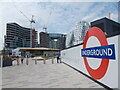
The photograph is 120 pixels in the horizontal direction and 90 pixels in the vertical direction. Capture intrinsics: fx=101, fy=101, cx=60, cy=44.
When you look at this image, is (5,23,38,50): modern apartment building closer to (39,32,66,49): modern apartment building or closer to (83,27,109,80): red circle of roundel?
(39,32,66,49): modern apartment building

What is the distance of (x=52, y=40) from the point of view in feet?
439

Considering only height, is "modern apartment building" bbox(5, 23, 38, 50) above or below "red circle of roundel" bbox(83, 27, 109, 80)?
above

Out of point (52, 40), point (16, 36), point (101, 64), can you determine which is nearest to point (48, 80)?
point (101, 64)

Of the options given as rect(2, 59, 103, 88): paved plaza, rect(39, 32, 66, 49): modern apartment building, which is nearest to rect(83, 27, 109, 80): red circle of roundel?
rect(2, 59, 103, 88): paved plaza

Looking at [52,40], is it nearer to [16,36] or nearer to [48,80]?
[16,36]

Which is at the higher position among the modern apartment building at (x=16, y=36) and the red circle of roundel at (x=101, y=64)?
the modern apartment building at (x=16, y=36)

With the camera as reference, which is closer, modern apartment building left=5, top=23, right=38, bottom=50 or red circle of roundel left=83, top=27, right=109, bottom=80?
red circle of roundel left=83, top=27, right=109, bottom=80

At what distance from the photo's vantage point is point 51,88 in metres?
5.45

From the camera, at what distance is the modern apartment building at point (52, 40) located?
12862cm

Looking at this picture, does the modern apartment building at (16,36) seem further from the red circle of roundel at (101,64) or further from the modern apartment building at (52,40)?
the red circle of roundel at (101,64)

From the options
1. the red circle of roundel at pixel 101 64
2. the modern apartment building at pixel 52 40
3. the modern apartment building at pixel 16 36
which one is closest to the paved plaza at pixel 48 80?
the red circle of roundel at pixel 101 64

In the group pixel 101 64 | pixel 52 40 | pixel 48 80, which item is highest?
pixel 52 40

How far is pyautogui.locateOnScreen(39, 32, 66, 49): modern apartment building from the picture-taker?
5064 inches

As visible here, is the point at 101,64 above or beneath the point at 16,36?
beneath
